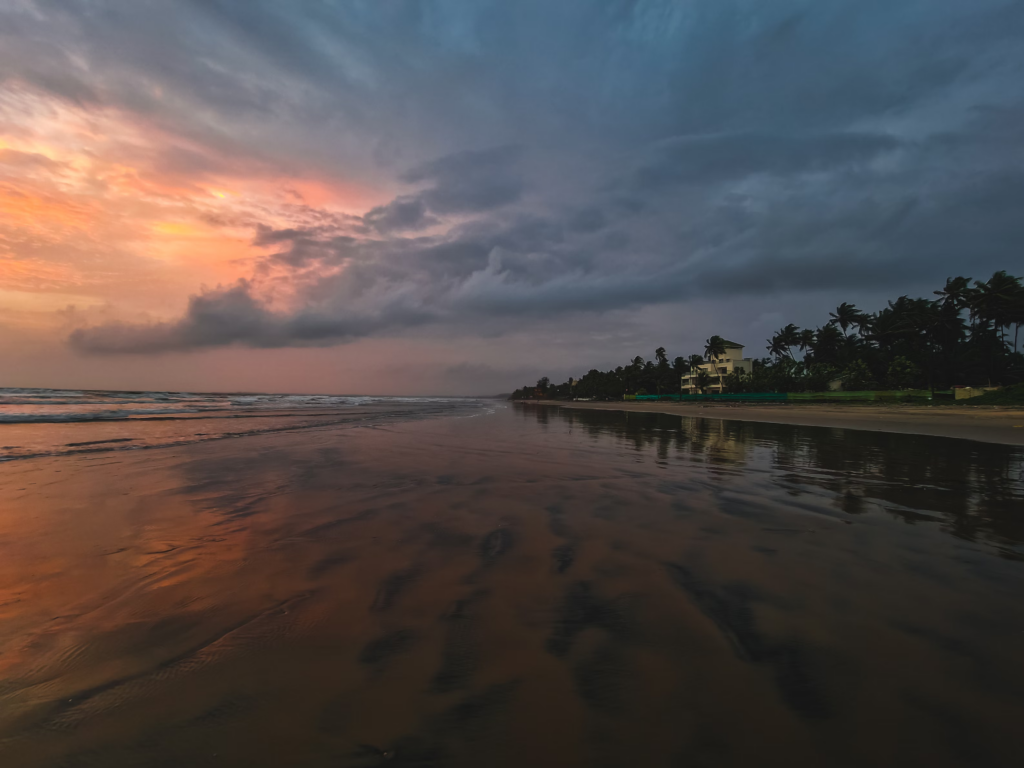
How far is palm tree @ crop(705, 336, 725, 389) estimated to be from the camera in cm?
11674

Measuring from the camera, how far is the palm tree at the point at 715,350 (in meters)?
117

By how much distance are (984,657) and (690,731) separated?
214 centimetres

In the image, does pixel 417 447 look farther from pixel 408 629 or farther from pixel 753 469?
pixel 408 629

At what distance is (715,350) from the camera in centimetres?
11788

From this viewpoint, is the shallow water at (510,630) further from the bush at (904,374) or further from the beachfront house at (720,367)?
the beachfront house at (720,367)

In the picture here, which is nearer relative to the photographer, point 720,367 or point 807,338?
point 807,338

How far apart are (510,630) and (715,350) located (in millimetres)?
127045

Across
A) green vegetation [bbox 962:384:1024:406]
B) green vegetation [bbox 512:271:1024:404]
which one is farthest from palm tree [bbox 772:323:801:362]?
green vegetation [bbox 962:384:1024:406]

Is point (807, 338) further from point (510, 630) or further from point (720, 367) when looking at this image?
point (510, 630)

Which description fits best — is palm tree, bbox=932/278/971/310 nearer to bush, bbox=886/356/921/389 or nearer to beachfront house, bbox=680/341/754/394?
bush, bbox=886/356/921/389

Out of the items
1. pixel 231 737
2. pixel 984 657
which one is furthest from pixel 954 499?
pixel 231 737

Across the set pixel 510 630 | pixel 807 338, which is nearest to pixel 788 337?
pixel 807 338

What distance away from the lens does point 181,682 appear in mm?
2590

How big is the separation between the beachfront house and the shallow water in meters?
118
